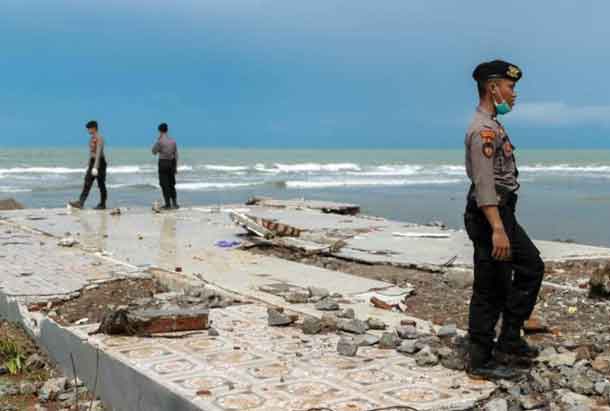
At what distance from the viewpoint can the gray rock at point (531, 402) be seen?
12.4 feet

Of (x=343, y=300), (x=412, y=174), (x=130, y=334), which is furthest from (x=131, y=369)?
(x=412, y=174)

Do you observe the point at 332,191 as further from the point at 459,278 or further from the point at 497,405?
the point at 497,405

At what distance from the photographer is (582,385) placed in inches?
156

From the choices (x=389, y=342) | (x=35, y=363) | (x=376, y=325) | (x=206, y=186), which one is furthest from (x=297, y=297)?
(x=206, y=186)

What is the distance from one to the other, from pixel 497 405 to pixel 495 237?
91 centimetres

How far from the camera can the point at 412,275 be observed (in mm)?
8250

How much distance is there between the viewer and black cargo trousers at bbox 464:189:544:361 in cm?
430

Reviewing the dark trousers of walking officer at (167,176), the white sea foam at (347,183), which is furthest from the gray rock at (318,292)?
the white sea foam at (347,183)

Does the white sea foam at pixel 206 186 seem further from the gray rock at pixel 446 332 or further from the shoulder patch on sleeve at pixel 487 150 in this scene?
the shoulder patch on sleeve at pixel 487 150

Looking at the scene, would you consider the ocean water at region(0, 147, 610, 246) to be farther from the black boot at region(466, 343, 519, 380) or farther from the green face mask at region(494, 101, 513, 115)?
the green face mask at region(494, 101, 513, 115)

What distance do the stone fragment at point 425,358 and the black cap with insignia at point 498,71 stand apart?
5.36 feet

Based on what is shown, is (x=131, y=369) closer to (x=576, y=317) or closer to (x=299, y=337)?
(x=299, y=337)

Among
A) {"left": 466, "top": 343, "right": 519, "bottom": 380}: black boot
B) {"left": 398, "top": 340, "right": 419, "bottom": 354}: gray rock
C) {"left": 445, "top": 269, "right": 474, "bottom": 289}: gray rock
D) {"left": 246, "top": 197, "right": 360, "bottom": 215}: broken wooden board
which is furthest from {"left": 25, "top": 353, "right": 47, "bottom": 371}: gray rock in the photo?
{"left": 246, "top": 197, "right": 360, "bottom": 215}: broken wooden board

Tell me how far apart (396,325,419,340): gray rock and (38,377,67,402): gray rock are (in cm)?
228
